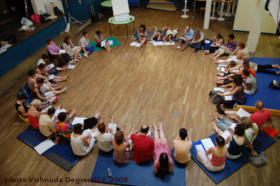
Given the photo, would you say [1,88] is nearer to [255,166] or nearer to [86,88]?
[86,88]

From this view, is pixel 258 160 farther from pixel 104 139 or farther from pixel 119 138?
pixel 104 139

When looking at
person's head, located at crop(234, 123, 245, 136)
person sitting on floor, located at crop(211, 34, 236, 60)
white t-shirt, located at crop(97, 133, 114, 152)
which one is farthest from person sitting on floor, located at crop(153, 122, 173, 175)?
person sitting on floor, located at crop(211, 34, 236, 60)

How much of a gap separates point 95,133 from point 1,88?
3.62m

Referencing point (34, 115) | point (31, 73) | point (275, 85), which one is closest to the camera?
point (34, 115)

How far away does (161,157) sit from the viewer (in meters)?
3.42

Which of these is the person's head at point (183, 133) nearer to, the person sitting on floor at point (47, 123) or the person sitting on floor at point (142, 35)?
the person sitting on floor at point (47, 123)

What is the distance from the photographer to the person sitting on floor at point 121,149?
12.3ft

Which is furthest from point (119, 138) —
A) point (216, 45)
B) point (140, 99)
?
point (216, 45)

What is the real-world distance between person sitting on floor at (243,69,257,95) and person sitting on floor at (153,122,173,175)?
8.21 feet

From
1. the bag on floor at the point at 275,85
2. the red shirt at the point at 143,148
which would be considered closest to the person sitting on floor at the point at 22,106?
the red shirt at the point at 143,148

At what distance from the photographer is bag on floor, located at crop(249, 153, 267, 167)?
153 inches

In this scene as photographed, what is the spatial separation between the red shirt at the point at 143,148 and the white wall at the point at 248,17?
6883 millimetres

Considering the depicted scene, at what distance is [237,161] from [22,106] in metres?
4.85

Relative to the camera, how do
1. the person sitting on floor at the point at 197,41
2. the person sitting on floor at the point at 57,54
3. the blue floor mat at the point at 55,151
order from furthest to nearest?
the person sitting on floor at the point at 197,41 < the person sitting on floor at the point at 57,54 < the blue floor mat at the point at 55,151
